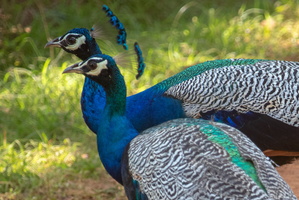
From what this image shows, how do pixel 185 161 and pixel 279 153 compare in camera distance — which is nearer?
pixel 185 161

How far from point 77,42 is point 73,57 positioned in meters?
2.11

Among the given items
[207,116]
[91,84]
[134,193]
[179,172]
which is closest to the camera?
[179,172]

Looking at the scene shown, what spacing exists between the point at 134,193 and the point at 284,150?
1.02 m

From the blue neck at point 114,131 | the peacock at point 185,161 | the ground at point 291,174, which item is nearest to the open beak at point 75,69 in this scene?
the peacock at point 185,161

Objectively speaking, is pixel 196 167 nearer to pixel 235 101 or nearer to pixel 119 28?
pixel 235 101

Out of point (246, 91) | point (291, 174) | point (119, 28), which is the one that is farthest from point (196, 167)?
point (291, 174)

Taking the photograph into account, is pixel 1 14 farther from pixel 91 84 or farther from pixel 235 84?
pixel 235 84


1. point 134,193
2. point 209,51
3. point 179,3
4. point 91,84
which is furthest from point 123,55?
point 179,3

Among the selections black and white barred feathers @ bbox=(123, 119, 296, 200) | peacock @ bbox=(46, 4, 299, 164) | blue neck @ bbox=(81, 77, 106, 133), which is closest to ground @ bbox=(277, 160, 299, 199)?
peacock @ bbox=(46, 4, 299, 164)

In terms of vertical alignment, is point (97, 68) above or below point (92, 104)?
above

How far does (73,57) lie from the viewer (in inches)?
231

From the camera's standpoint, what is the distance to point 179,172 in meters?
2.59

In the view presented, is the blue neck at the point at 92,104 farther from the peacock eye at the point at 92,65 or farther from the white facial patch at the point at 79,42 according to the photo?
the peacock eye at the point at 92,65

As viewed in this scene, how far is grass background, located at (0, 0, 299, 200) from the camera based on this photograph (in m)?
4.14
